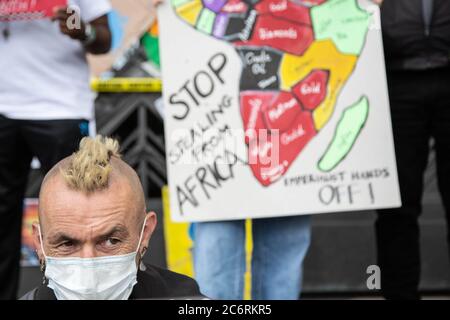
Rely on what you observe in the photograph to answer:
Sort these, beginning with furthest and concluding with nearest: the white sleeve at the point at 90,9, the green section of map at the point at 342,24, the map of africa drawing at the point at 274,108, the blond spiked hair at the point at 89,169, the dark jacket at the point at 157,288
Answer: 1. the white sleeve at the point at 90,9
2. the green section of map at the point at 342,24
3. the map of africa drawing at the point at 274,108
4. the dark jacket at the point at 157,288
5. the blond spiked hair at the point at 89,169

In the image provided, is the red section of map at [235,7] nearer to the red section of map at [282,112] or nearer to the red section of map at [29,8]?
the red section of map at [282,112]

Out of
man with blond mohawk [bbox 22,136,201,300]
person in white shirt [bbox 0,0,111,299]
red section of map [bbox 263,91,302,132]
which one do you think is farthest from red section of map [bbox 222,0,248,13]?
man with blond mohawk [bbox 22,136,201,300]

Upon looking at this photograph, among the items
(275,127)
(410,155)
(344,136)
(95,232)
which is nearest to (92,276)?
(95,232)

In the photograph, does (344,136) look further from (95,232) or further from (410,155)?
(95,232)

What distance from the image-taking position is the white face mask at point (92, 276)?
195 centimetres

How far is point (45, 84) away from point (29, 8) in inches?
13.2

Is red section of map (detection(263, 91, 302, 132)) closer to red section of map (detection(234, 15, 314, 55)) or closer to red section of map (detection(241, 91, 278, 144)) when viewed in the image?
red section of map (detection(241, 91, 278, 144))

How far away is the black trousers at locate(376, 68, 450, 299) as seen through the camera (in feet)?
10.6

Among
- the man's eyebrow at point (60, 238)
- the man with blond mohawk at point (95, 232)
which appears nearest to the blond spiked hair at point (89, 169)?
the man with blond mohawk at point (95, 232)

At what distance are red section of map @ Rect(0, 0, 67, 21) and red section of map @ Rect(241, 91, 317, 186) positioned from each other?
72 centimetres

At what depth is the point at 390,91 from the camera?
3.26m

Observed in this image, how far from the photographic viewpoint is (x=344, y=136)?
300 centimetres

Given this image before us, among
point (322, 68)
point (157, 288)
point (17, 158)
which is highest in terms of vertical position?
point (322, 68)
